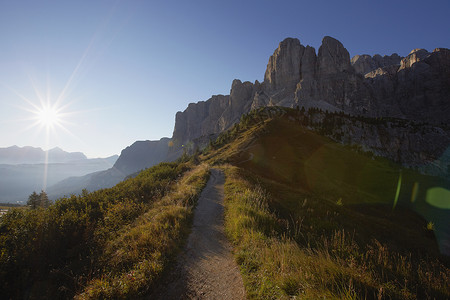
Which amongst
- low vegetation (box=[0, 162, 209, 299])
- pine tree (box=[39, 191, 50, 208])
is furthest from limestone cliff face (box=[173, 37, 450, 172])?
low vegetation (box=[0, 162, 209, 299])

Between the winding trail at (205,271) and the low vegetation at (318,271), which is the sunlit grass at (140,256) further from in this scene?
the low vegetation at (318,271)

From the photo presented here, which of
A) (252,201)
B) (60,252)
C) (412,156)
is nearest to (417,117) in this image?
(412,156)

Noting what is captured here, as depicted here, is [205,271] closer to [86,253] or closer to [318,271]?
[318,271]

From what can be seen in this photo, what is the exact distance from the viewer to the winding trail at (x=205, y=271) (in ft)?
13.9

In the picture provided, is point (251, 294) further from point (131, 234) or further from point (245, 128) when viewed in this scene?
point (245, 128)

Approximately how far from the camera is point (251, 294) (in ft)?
13.1

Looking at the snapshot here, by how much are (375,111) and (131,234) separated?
157735 millimetres

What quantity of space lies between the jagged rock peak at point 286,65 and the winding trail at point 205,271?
456 feet

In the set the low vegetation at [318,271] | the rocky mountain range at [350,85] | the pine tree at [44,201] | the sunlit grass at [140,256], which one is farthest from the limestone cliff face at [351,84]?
the sunlit grass at [140,256]

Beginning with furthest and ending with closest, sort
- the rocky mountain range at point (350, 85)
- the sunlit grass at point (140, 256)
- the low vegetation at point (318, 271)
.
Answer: the rocky mountain range at point (350, 85) < the sunlit grass at point (140, 256) < the low vegetation at point (318, 271)

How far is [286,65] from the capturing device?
133875 millimetres

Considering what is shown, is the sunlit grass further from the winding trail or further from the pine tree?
the pine tree

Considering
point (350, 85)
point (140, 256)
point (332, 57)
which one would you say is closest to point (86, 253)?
point (140, 256)

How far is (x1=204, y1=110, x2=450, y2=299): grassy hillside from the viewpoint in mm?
3816
